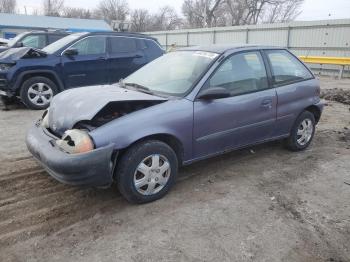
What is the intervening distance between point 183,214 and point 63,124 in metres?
1.56

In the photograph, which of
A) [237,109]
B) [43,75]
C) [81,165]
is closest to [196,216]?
[81,165]

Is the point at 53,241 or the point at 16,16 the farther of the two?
the point at 16,16

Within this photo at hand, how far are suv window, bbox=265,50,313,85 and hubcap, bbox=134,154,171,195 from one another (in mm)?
2153

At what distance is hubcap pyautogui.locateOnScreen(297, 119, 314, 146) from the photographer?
18.4 ft

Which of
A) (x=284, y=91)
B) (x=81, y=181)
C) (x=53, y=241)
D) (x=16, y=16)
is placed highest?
(x=16, y=16)

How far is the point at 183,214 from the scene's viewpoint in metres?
3.70

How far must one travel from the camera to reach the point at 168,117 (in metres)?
3.89

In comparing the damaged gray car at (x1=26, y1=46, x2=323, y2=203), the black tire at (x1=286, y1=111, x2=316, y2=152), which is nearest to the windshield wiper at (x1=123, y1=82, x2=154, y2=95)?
the damaged gray car at (x1=26, y1=46, x2=323, y2=203)

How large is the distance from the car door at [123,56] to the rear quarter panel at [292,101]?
197 inches

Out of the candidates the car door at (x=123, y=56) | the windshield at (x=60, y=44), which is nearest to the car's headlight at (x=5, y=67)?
the windshield at (x=60, y=44)

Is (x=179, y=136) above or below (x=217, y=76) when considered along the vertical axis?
below

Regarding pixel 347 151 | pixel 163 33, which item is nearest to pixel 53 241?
pixel 347 151

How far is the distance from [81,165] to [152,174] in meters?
0.81

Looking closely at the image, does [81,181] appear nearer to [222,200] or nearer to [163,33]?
[222,200]
